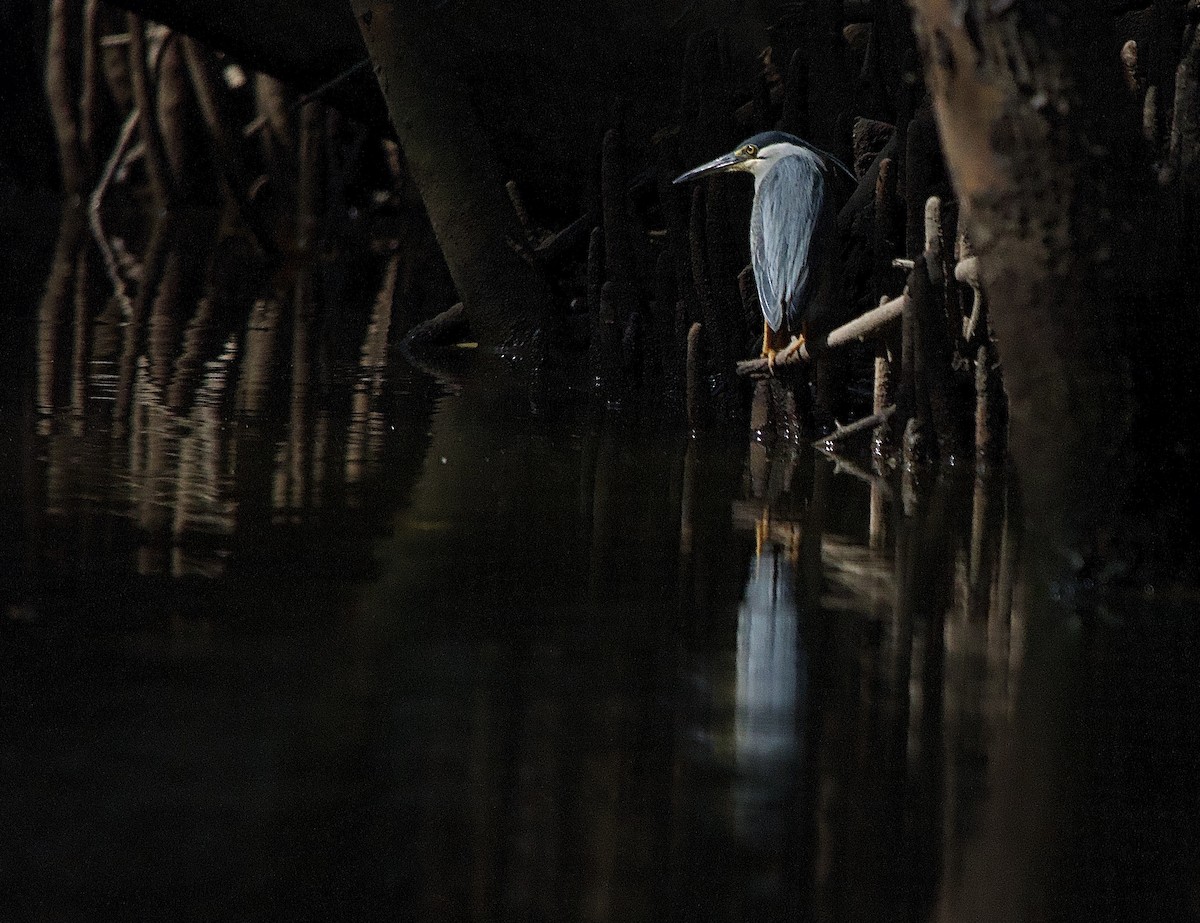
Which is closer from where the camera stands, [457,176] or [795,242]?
[795,242]

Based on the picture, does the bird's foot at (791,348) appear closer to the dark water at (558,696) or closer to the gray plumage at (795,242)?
the gray plumage at (795,242)

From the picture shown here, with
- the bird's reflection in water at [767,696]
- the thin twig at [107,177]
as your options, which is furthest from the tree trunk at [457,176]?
the thin twig at [107,177]

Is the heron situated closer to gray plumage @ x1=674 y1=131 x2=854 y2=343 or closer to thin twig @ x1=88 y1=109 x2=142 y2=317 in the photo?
gray plumage @ x1=674 y1=131 x2=854 y2=343

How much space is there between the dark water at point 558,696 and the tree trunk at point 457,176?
2479 millimetres

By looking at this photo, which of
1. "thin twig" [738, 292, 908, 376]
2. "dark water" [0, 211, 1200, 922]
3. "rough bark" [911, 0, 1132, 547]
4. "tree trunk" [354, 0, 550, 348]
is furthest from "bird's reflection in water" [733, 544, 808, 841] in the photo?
"tree trunk" [354, 0, 550, 348]

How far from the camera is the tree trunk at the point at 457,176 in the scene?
7.41 m

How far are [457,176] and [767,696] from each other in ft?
15.7

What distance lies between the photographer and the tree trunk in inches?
292

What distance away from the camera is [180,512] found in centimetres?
429

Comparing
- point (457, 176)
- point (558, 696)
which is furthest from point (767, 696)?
point (457, 176)

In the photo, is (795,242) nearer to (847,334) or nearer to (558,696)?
(847,334)

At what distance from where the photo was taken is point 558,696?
313 cm

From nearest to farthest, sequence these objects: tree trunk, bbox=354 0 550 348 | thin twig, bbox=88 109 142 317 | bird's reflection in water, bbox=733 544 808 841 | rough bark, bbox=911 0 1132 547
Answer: bird's reflection in water, bbox=733 544 808 841 → rough bark, bbox=911 0 1132 547 → tree trunk, bbox=354 0 550 348 → thin twig, bbox=88 109 142 317

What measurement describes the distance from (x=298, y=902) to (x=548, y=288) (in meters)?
5.60
